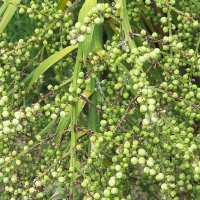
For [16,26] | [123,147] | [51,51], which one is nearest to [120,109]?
[123,147]

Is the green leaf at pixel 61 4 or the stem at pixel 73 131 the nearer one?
the stem at pixel 73 131

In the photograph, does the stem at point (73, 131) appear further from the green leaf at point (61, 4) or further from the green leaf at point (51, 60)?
the green leaf at point (61, 4)

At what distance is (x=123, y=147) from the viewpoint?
2.25ft

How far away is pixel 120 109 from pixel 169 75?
17 centimetres

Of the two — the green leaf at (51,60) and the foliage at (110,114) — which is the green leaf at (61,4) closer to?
the foliage at (110,114)

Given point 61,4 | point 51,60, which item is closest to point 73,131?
point 51,60

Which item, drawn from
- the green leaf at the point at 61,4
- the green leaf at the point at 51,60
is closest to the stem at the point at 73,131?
the green leaf at the point at 51,60

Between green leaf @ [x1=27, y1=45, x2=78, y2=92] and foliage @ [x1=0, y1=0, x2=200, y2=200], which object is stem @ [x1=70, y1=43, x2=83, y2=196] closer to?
foliage @ [x1=0, y1=0, x2=200, y2=200]

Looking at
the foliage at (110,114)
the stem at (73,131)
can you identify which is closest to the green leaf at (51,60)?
the foliage at (110,114)

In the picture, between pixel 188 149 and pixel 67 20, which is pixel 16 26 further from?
pixel 188 149

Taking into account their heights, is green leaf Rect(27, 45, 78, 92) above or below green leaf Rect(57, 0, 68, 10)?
below

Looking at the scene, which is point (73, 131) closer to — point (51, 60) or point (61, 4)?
point (51, 60)

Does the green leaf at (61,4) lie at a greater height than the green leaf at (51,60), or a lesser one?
greater

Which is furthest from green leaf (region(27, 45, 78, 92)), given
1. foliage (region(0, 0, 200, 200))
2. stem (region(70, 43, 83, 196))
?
stem (region(70, 43, 83, 196))
